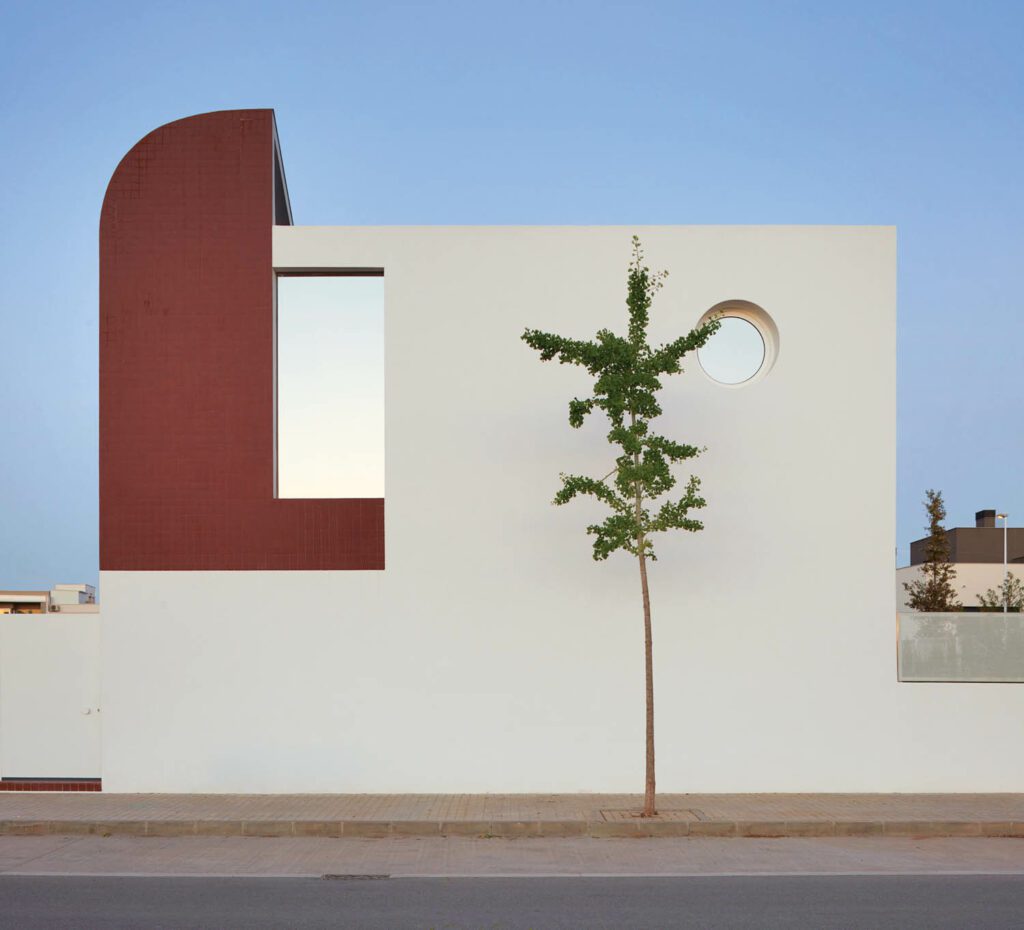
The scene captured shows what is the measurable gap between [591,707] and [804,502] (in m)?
3.92

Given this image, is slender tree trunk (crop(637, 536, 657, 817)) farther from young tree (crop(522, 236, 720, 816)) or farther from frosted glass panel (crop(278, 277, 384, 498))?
frosted glass panel (crop(278, 277, 384, 498))

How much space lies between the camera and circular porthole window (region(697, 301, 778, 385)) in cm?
1441

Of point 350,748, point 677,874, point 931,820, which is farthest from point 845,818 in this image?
point 350,748

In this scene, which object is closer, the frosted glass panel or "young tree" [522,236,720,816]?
"young tree" [522,236,720,816]

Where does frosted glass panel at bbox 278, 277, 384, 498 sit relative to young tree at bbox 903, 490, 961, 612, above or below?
above

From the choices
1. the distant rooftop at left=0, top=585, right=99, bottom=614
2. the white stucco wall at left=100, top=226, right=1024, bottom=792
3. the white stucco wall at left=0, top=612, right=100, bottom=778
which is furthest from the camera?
the distant rooftop at left=0, top=585, right=99, bottom=614

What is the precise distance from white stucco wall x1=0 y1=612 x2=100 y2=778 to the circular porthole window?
8.95m

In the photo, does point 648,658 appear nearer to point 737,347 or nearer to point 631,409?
point 631,409

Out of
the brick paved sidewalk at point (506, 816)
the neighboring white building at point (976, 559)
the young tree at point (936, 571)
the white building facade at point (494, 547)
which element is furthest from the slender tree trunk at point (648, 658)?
the neighboring white building at point (976, 559)

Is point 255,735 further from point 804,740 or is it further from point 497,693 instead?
point 804,740

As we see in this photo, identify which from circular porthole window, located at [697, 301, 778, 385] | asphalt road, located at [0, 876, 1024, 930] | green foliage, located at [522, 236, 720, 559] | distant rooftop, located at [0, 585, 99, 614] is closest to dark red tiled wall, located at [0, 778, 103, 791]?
distant rooftop, located at [0, 585, 99, 614]

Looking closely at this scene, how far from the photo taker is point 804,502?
46.2 ft

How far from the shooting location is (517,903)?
845cm

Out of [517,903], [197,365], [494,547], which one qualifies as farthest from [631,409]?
[197,365]
